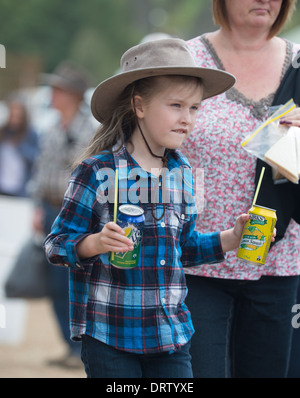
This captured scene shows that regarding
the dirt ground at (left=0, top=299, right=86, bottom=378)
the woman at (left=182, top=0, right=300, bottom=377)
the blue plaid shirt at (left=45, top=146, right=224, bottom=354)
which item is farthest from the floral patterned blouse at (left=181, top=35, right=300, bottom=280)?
the dirt ground at (left=0, top=299, right=86, bottom=378)

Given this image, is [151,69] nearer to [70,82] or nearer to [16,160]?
[70,82]

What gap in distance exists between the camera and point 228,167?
288 cm

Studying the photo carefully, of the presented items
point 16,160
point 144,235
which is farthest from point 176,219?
point 16,160

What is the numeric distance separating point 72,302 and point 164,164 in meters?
0.55

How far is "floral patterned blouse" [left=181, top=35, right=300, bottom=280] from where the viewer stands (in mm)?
2877

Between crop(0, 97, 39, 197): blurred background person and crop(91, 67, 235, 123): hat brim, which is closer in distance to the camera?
crop(91, 67, 235, 123): hat brim

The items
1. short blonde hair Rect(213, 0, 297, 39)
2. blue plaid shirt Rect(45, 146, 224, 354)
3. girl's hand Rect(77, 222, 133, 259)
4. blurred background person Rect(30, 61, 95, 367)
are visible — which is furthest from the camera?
blurred background person Rect(30, 61, 95, 367)

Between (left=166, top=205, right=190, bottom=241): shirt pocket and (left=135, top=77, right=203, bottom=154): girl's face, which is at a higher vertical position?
(left=135, top=77, right=203, bottom=154): girl's face

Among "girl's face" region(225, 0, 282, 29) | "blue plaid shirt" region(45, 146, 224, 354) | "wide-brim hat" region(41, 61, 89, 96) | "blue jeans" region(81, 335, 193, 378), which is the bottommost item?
"blue jeans" region(81, 335, 193, 378)

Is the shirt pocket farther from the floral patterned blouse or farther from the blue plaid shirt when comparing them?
the floral patterned blouse

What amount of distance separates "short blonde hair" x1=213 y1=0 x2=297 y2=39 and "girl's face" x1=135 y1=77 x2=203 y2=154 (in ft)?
1.99

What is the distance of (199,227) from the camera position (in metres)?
2.94

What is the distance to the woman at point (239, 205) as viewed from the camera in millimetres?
2889
